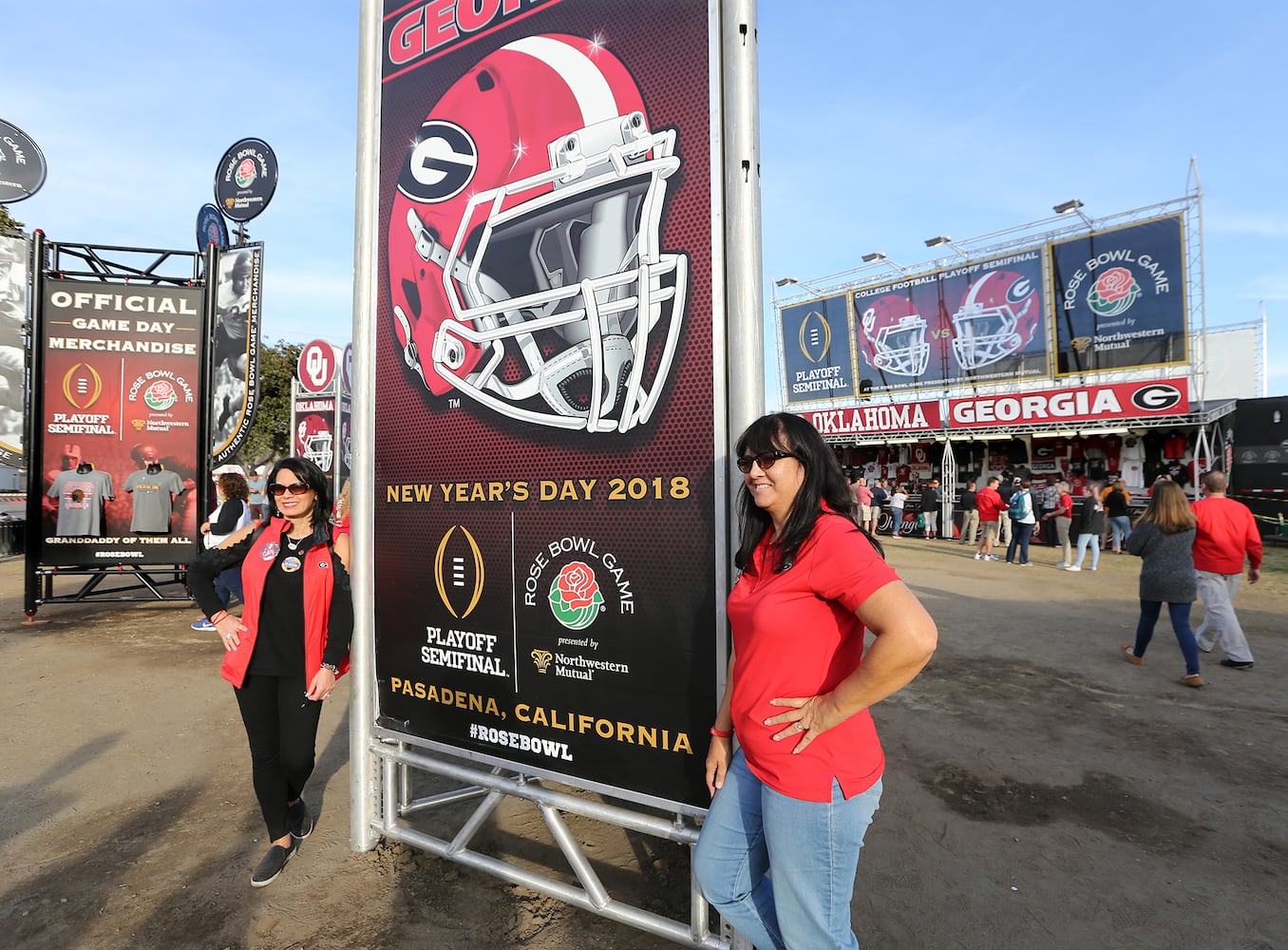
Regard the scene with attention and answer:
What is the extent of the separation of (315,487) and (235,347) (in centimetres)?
731

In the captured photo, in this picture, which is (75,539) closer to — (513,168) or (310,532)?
(310,532)

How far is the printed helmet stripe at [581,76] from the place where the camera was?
8.34 feet

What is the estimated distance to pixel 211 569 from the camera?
319 centimetres

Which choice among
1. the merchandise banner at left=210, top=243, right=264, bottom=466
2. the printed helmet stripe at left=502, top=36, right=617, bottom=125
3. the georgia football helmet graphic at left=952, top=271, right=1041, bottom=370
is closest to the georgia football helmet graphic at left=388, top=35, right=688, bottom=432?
the printed helmet stripe at left=502, top=36, right=617, bottom=125

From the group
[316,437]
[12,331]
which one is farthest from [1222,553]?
[12,331]

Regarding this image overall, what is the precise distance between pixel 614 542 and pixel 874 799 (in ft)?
3.80

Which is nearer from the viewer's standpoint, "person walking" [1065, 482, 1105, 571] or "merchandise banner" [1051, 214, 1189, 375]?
"person walking" [1065, 482, 1105, 571]

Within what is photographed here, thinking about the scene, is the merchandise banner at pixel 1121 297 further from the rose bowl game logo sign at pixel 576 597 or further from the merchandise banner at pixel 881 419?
the rose bowl game logo sign at pixel 576 597

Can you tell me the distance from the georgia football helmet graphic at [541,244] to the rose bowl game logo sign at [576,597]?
53 cm

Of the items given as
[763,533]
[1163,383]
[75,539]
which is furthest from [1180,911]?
[1163,383]

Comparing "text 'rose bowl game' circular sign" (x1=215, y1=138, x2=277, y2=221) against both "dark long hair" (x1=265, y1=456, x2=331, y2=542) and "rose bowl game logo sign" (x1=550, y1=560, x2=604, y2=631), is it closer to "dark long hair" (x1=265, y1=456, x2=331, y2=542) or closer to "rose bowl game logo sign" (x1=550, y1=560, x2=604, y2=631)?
"dark long hair" (x1=265, y1=456, x2=331, y2=542)

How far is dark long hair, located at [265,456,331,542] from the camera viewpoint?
3152 millimetres

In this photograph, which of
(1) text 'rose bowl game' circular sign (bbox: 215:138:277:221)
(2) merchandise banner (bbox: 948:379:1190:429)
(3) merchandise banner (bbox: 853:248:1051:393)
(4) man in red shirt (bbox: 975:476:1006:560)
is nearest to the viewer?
(1) text 'rose bowl game' circular sign (bbox: 215:138:277:221)

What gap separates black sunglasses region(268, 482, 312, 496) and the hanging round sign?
12.0m
